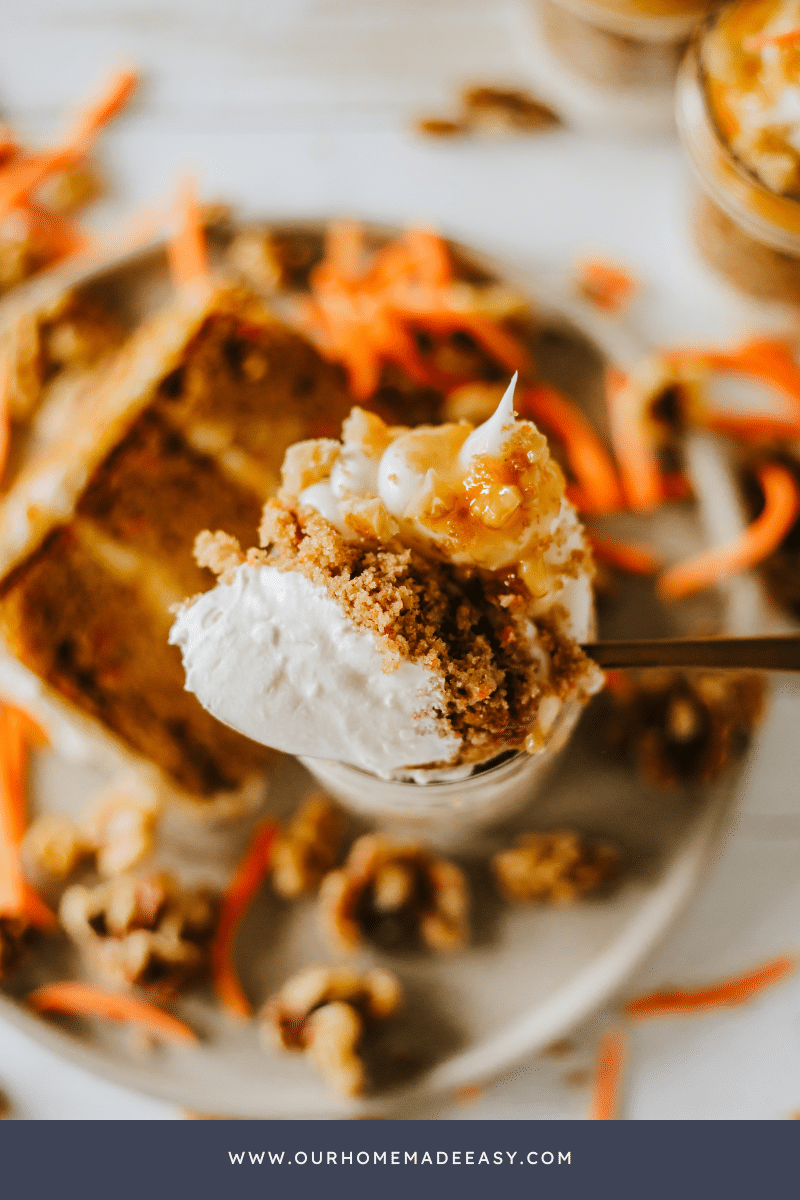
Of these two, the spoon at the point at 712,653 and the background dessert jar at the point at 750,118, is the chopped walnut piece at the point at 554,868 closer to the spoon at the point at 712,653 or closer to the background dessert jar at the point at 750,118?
the spoon at the point at 712,653

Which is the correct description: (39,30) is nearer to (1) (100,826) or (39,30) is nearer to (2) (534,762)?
(1) (100,826)

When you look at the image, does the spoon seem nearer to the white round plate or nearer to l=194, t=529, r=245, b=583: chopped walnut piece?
the white round plate

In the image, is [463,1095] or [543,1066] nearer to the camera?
[463,1095]

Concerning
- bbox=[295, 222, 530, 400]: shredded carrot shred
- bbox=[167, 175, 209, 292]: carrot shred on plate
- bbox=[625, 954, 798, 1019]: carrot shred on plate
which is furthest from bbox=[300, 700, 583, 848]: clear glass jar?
bbox=[167, 175, 209, 292]: carrot shred on plate

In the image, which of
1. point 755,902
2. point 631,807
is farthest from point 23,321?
point 755,902

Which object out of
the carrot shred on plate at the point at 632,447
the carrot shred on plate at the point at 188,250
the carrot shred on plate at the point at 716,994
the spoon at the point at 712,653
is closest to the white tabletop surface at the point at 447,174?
the carrot shred on plate at the point at 716,994

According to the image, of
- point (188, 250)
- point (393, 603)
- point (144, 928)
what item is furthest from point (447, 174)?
point (144, 928)
